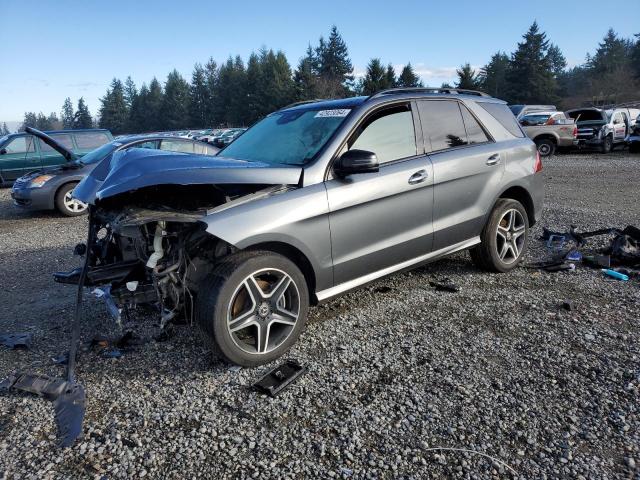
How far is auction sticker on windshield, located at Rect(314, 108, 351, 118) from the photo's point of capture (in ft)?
12.7

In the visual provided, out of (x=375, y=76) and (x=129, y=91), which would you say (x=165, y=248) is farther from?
(x=129, y=91)

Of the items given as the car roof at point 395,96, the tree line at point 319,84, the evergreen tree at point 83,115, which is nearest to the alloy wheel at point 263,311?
the car roof at point 395,96

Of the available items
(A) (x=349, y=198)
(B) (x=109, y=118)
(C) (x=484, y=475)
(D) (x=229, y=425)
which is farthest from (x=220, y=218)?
(B) (x=109, y=118)

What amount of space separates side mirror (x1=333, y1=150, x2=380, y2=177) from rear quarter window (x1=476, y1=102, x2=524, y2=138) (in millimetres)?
2138

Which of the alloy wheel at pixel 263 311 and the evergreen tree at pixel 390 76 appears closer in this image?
the alloy wheel at pixel 263 311

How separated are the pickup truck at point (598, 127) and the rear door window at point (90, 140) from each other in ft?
60.5

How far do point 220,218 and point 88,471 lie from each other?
1579 mm

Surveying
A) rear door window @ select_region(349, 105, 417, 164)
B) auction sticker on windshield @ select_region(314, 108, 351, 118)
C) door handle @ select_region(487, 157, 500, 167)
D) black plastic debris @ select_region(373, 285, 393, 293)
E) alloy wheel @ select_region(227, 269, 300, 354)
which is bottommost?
black plastic debris @ select_region(373, 285, 393, 293)

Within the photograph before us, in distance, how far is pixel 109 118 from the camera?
317ft

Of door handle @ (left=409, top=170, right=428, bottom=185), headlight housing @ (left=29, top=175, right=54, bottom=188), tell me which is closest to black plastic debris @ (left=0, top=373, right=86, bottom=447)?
door handle @ (left=409, top=170, right=428, bottom=185)

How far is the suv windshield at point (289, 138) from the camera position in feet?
12.3

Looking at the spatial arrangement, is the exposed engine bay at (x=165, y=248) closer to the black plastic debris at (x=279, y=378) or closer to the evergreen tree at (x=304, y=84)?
the black plastic debris at (x=279, y=378)

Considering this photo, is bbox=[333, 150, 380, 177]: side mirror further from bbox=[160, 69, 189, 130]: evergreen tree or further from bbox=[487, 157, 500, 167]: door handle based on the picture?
bbox=[160, 69, 189, 130]: evergreen tree

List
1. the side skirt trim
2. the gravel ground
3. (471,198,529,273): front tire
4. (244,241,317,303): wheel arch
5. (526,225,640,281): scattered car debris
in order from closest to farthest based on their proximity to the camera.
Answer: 1. the gravel ground
2. (244,241,317,303): wheel arch
3. the side skirt trim
4. (471,198,529,273): front tire
5. (526,225,640,281): scattered car debris
